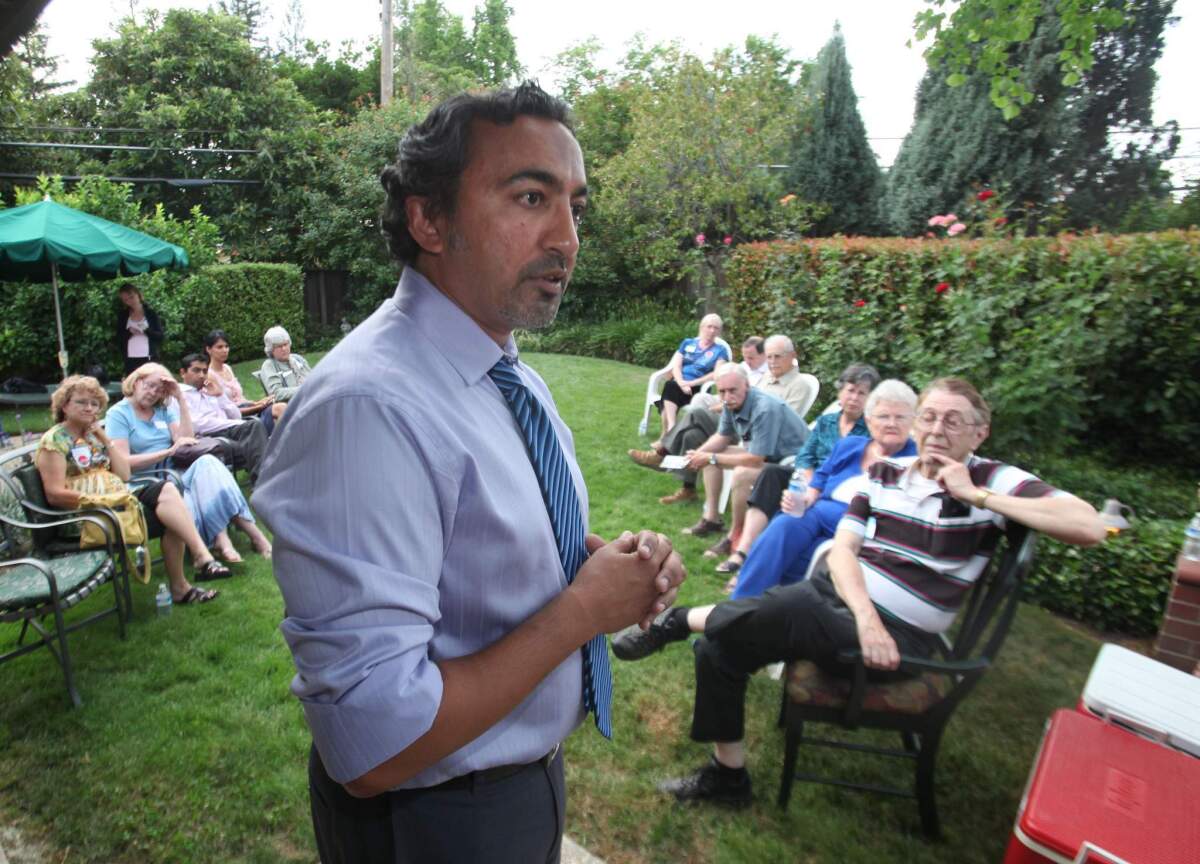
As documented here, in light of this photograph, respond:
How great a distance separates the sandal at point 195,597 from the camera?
13.7 ft

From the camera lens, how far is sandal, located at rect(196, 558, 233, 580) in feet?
14.7

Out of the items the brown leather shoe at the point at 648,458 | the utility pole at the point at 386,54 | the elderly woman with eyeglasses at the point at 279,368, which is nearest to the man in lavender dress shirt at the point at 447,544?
the brown leather shoe at the point at 648,458

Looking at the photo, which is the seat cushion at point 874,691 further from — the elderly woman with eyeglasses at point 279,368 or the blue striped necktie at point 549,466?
the elderly woman with eyeglasses at point 279,368

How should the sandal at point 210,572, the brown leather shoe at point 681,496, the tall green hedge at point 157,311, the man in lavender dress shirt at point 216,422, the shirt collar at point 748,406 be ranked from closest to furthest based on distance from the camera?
1. the sandal at point 210,572
2. the shirt collar at point 748,406
3. the man in lavender dress shirt at point 216,422
4. the brown leather shoe at point 681,496
5. the tall green hedge at point 157,311

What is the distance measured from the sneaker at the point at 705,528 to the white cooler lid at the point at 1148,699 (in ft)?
10.9

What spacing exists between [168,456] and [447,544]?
4.86 metres

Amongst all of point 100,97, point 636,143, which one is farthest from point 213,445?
point 100,97

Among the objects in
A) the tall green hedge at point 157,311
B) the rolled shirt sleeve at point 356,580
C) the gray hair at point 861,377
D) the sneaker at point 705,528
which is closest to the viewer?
the rolled shirt sleeve at point 356,580

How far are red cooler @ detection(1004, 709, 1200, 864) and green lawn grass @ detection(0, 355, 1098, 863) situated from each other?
0.93 metres

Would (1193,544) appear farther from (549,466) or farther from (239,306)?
(239,306)

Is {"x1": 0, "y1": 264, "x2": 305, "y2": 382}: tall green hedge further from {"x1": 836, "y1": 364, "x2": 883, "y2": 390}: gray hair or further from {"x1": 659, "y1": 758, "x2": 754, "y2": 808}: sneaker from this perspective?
{"x1": 659, "y1": 758, "x2": 754, "y2": 808}: sneaker

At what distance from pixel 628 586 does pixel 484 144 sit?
75 cm

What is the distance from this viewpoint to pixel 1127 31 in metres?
10.6

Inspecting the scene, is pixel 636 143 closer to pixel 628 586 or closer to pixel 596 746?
pixel 596 746
